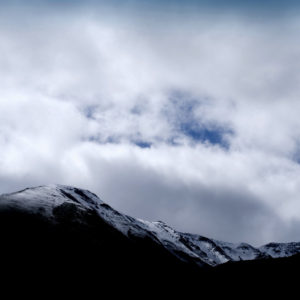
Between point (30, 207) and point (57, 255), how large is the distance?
44334 millimetres

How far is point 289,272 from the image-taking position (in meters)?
122

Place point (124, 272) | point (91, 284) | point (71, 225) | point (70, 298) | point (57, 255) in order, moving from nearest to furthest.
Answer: point (70, 298) < point (91, 284) < point (57, 255) < point (124, 272) < point (71, 225)

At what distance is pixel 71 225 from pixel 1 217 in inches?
1398

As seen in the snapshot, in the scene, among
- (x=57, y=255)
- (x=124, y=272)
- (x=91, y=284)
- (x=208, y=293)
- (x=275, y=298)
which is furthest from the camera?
(x=124, y=272)

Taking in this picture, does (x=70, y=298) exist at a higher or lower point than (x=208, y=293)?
lower

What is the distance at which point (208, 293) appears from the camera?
397 ft

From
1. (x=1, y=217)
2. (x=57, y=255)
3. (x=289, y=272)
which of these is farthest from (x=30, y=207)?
(x=289, y=272)

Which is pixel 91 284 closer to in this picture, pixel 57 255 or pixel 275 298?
Answer: pixel 57 255

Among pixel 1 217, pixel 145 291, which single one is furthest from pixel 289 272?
pixel 1 217

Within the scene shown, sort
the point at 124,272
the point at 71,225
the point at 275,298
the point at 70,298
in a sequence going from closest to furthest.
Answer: the point at 275,298 < the point at 70,298 < the point at 124,272 < the point at 71,225

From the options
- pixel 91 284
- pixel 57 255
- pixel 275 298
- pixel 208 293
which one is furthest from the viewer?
pixel 57 255

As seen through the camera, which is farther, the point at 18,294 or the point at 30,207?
the point at 30,207

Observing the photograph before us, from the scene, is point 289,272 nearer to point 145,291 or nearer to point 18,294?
point 145,291

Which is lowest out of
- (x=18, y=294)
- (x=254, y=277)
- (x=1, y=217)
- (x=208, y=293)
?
(x=18, y=294)
